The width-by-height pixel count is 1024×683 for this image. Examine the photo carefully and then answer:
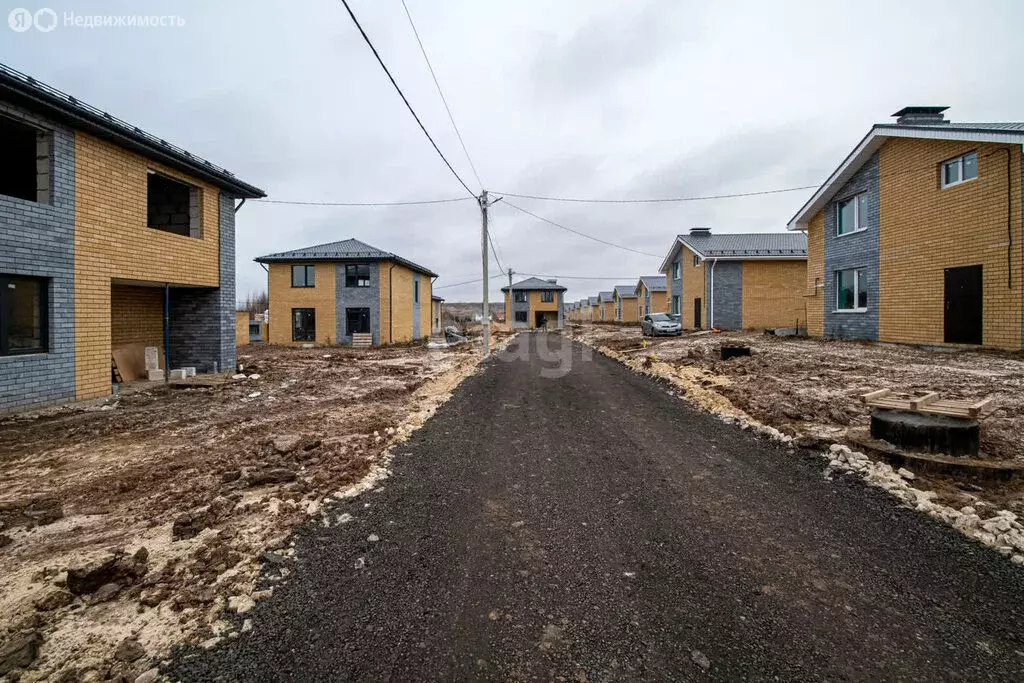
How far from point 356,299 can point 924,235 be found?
81.4 ft

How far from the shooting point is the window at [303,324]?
27031mm

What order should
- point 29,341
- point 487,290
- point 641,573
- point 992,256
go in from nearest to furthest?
point 641,573
point 29,341
point 992,256
point 487,290

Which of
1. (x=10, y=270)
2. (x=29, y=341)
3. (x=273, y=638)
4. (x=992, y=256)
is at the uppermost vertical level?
(x=992, y=256)

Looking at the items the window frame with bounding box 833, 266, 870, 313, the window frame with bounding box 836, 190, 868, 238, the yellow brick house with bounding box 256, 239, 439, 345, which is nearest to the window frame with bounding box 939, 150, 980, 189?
the window frame with bounding box 836, 190, 868, 238

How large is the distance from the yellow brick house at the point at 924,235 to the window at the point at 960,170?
31mm

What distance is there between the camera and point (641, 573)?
9.89 ft

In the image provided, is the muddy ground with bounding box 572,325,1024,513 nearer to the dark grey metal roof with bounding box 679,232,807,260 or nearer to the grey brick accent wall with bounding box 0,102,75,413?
the grey brick accent wall with bounding box 0,102,75,413

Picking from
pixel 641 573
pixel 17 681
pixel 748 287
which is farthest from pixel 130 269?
pixel 748 287

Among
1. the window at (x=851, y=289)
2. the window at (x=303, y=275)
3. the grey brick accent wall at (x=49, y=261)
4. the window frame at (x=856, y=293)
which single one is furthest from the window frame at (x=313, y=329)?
the window at (x=851, y=289)

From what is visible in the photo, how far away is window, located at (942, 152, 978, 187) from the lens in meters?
13.6

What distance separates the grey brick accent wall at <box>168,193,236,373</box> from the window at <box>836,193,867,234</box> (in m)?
22.2

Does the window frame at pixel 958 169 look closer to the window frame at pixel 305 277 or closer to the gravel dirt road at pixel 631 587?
the gravel dirt road at pixel 631 587

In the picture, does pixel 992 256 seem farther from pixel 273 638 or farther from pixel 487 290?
pixel 273 638

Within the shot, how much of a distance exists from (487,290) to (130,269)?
12360 millimetres
